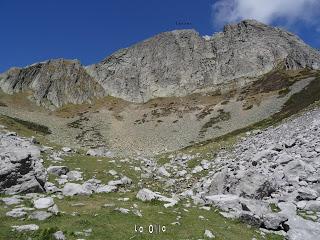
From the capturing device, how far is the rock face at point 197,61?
16000 cm

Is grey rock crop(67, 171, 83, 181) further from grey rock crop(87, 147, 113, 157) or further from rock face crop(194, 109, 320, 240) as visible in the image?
grey rock crop(87, 147, 113, 157)

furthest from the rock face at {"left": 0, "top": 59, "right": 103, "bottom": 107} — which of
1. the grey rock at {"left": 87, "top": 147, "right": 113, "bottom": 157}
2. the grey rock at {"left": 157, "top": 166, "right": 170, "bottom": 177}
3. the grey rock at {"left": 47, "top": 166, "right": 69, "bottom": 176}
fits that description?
the grey rock at {"left": 47, "top": 166, "right": 69, "bottom": 176}

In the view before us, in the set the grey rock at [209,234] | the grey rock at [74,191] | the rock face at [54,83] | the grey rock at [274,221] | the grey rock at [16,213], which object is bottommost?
the grey rock at [274,221]

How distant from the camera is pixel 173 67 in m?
174

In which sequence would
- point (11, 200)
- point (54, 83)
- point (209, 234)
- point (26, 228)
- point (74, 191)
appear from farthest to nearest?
point (54, 83) < point (74, 191) < point (11, 200) < point (209, 234) < point (26, 228)

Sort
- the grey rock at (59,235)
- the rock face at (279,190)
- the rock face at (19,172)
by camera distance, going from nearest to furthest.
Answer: the grey rock at (59,235) → the rock face at (279,190) → the rock face at (19,172)

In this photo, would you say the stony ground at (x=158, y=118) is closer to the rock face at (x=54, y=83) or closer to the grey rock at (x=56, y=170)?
the rock face at (x=54, y=83)

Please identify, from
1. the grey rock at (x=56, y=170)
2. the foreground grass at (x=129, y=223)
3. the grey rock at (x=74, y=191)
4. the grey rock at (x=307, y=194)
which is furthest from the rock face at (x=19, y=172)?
the grey rock at (x=307, y=194)

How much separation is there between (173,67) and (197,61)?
11019mm

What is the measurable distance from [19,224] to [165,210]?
6.54 metres

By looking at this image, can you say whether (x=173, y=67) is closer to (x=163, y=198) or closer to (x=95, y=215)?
(x=163, y=198)

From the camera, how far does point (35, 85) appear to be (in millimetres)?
165625

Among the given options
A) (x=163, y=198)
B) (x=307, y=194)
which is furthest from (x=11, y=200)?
(x=307, y=194)

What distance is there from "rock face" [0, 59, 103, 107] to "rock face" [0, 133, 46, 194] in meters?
133
